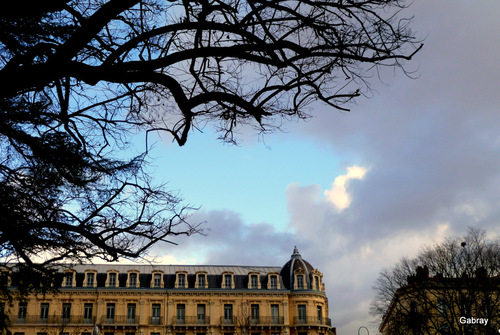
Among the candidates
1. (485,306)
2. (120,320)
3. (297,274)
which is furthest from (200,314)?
(485,306)

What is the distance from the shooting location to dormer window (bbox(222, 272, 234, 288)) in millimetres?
54031

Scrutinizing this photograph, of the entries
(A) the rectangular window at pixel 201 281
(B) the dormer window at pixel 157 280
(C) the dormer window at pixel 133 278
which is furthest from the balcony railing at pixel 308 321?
(C) the dormer window at pixel 133 278

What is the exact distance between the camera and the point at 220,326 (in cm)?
5228

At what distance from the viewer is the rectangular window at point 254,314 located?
53062mm

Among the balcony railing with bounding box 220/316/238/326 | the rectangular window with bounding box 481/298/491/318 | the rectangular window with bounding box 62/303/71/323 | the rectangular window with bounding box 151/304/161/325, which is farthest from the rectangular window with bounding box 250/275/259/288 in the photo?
the rectangular window with bounding box 481/298/491/318

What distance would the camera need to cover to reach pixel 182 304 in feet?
173

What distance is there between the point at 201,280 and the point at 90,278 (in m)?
10.5

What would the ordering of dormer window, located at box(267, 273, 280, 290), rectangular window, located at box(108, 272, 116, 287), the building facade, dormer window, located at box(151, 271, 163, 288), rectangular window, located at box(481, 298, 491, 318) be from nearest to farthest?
rectangular window, located at box(481, 298, 491, 318), the building facade, rectangular window, located at box(108, 272, 116, 287), dormer window, located at box(151, 271, 163, 288), dormer window, located at box(267, 273, 280, 290)

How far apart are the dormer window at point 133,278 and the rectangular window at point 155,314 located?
9.04 feet

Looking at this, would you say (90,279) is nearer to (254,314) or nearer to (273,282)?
(254,314)

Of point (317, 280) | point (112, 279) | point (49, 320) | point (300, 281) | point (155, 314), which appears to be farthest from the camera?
point (317, 280)

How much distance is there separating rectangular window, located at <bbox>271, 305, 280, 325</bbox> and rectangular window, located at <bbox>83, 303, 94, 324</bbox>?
16.9 m

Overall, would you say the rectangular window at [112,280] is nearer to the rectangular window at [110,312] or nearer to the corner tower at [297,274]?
the rectangular window at [110,312]

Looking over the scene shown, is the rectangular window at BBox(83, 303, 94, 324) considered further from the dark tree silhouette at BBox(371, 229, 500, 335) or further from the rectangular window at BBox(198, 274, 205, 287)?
the dark tree silhouette at BBox(371, 229, 500, 335)
